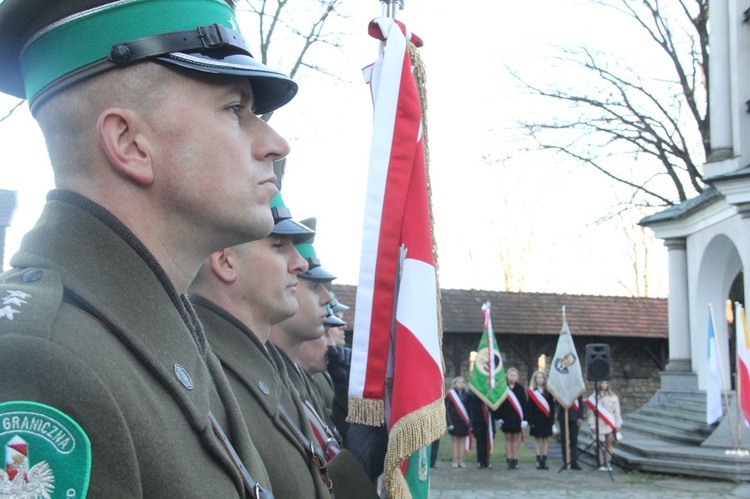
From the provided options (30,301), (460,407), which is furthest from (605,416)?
(30,301)

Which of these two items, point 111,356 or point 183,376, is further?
point 183,376

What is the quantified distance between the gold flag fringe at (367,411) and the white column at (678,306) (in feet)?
58.6

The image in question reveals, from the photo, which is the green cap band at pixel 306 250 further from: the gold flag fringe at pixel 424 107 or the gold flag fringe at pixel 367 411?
the gold flag fringe at pixel 367 411

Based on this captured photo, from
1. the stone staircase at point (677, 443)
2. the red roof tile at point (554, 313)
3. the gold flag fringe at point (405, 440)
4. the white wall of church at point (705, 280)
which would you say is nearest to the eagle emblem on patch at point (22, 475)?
the gold flag fringe at point (405, 440)

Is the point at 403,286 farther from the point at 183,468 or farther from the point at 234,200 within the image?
the point at 183,468

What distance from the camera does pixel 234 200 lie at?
1.63 m

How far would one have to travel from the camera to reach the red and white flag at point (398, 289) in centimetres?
338

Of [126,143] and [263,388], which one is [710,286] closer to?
[263,388]

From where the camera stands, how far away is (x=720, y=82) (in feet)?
60.2

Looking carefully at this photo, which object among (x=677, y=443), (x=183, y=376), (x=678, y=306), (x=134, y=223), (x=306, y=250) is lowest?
(x=677, y=443)

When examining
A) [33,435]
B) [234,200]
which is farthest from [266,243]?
[33,435]

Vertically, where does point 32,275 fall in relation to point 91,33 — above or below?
below

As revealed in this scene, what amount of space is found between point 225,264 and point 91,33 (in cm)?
161

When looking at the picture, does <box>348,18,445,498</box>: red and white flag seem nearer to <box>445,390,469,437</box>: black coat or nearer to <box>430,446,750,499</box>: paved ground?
<box>430,446,750,499</box>: paved ground
